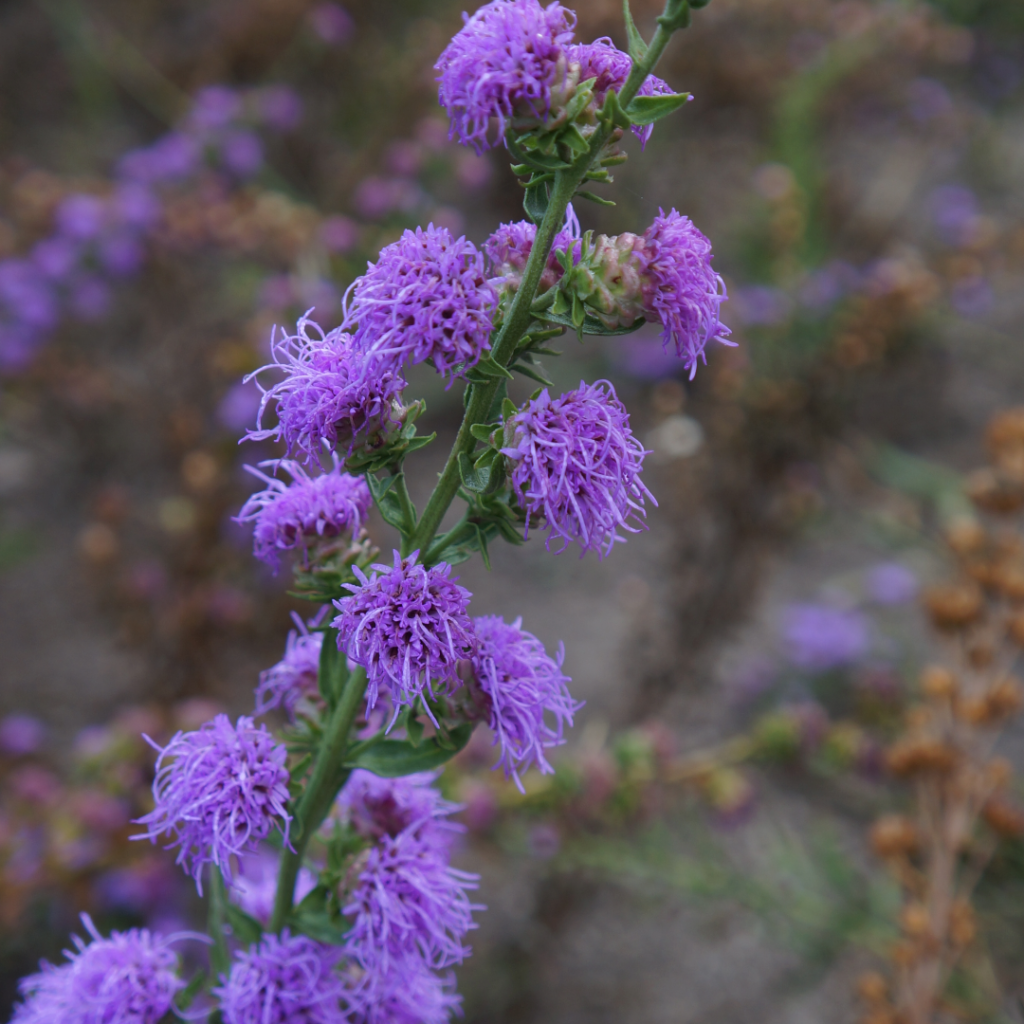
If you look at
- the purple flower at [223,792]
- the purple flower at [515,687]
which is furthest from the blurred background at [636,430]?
the purple flower at [515,687]

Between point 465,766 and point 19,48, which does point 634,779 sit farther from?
point 19,48

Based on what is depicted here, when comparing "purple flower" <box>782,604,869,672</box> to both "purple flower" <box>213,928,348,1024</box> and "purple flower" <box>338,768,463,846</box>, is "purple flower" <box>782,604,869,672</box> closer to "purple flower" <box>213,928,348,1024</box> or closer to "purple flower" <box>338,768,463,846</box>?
"purple flower" <box>338,768,463,846</box>

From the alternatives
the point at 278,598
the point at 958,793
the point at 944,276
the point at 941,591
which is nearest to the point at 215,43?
the point at 278,598

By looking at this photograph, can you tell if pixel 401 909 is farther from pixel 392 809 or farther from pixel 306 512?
pixel 306 512

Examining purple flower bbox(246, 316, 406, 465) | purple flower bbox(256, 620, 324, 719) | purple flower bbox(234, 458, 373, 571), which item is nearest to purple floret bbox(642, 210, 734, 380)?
purple flower bbox(246, 316, 406, 465)

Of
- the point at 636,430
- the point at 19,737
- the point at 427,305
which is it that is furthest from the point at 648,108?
the point at 636,430

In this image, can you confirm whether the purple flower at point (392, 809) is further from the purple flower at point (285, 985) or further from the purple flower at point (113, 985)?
the purple flower at point (113, 985)

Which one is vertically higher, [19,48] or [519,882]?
[19,48]
